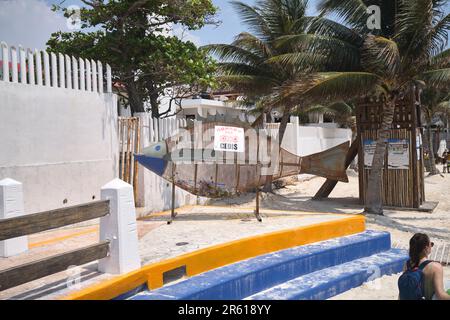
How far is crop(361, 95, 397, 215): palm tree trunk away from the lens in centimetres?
1271

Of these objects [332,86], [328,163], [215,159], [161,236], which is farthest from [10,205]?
[328,163]

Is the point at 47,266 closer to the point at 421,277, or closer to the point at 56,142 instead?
the point at 421,277

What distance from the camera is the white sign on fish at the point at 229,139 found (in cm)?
820

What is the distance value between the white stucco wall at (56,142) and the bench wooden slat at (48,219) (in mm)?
2740

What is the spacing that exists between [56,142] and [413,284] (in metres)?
6.17

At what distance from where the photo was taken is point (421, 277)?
13.2 feet

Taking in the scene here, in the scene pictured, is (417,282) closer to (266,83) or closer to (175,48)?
(175,48)

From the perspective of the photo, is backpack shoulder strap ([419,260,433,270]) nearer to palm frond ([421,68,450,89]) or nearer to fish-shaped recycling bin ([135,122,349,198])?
fish-shaped recycling bin ([135,122,349,198])

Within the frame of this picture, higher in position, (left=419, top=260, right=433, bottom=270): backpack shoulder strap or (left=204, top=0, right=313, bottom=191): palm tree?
(left=204, top=0, right=313, bottom=191): palm tree

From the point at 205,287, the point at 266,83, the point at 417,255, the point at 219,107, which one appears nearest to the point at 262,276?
the point at 205,287

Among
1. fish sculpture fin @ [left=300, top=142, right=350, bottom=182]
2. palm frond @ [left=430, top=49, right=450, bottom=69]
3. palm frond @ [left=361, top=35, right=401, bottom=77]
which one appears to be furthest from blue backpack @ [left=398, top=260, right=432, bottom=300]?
palm frond @ [left=430, top=49, right=450, bottom=69]

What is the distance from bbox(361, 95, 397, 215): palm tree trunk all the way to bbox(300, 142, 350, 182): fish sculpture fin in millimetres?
901

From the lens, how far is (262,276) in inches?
237

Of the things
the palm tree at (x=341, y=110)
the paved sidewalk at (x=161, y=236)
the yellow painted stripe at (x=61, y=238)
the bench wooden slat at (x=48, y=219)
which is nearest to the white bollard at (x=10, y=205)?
the paved sidewalk at (x=161, y=236)
